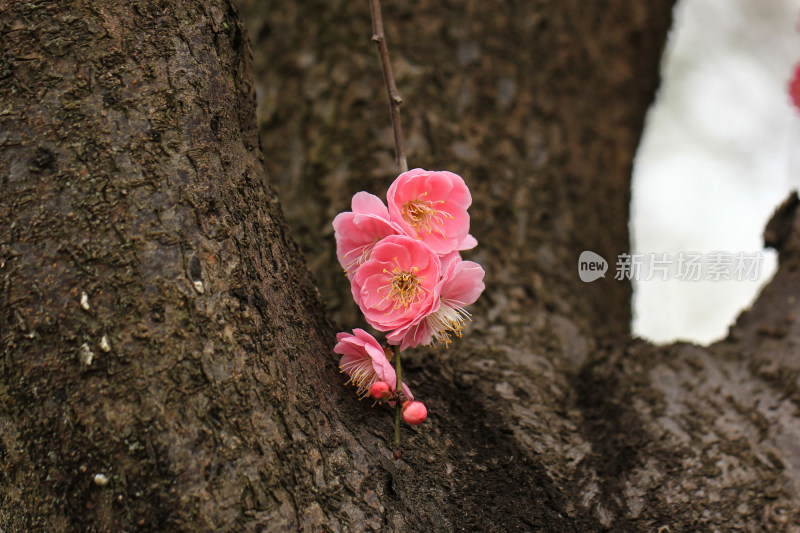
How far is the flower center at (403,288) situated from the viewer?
1.11 m

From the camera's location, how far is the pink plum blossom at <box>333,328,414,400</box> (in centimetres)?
107

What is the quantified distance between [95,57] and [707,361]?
A: 150cm

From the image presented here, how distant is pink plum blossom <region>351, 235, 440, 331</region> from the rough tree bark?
0.12 meters

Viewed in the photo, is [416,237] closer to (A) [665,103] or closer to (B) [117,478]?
(B) [117,478]

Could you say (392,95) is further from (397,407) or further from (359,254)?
(397,407)

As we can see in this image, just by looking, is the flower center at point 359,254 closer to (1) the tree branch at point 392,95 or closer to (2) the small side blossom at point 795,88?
(1) the tree branch at point 392,95

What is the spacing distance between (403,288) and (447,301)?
0.29ft

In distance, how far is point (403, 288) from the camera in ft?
3.67

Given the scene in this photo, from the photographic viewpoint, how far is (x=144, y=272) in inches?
38.2

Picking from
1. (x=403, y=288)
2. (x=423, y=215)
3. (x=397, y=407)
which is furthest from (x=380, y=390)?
(x=423, y=215)

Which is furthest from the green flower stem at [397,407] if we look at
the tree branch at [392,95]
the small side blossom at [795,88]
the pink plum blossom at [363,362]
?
the small side blossom at [795,88]

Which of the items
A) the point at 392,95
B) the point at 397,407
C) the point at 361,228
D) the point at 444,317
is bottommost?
the point at 397,407

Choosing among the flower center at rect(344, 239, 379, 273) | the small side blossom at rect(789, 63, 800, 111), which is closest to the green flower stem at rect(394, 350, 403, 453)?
the flower center at rect(344, 239, 379, 273)

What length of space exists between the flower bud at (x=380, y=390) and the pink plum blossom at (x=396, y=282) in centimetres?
9
